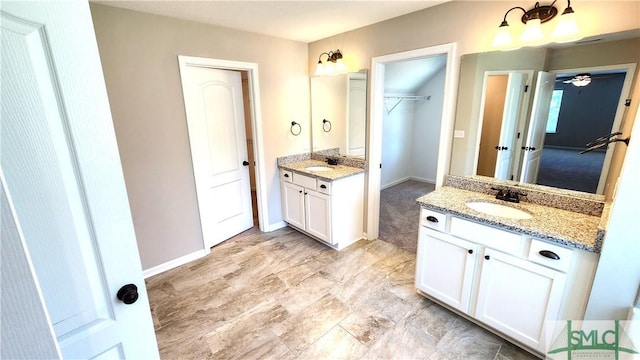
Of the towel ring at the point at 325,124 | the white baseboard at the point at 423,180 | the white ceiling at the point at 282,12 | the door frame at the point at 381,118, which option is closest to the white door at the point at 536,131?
the door frame at the point at 381,118

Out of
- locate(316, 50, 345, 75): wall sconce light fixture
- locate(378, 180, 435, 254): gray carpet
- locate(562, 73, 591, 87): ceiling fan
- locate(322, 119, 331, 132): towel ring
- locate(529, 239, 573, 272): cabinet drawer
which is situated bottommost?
locate(378, 180, 435, 254): gray carpet

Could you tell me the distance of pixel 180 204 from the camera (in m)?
2.71

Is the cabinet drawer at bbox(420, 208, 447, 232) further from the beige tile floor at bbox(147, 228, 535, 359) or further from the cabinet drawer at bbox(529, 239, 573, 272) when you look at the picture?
the beige tile floor at bbox(147, 228, 535, 359)

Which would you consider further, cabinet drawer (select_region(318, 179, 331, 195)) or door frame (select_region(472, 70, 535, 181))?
cabinet drawer (select_region(318, 179, 331, 195))

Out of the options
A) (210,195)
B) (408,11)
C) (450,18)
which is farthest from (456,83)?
(210,195)

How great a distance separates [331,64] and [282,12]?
0.92 m

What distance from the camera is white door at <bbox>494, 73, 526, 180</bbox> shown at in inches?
82.9

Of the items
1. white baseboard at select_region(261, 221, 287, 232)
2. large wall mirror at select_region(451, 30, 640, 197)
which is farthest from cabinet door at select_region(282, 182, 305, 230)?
large wall mirror at select_region(451, 30, 640, 197)

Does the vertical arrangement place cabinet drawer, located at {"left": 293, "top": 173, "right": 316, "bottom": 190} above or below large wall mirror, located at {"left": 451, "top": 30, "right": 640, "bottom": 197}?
below

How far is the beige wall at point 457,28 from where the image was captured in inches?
61.7

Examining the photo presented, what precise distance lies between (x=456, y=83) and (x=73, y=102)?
8.00 ft

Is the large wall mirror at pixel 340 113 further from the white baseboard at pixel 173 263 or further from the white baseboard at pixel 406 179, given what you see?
the white baseboard at pixel 406 179

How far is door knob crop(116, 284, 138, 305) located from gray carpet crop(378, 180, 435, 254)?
8.87 ft

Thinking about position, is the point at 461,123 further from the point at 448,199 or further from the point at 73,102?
the point at 73,102
